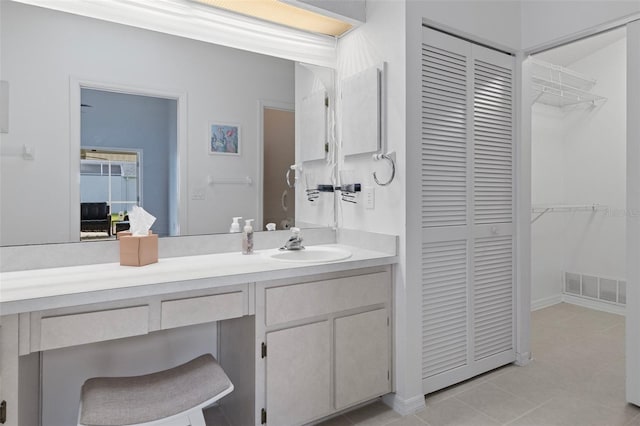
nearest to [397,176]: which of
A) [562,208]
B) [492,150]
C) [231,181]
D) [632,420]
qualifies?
[492,150]

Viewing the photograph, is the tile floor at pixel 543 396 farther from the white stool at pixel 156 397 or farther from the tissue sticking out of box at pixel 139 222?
the tissue sticking out of box at pixel 139 222

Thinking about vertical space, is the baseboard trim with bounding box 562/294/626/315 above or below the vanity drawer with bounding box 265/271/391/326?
below

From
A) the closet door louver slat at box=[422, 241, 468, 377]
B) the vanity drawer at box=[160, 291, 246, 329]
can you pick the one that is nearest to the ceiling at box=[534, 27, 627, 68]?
the closet door louver slat at box=[422, 241, 468, 377]

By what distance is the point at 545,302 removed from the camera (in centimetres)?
406

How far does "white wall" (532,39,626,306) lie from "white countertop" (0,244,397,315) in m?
2.84

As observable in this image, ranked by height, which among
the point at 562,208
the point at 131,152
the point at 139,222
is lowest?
the point at 139,222

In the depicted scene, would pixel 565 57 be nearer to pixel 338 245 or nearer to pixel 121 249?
pixel 338 245

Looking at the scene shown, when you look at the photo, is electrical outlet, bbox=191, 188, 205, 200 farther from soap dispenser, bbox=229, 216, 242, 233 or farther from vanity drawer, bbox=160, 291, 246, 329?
vanity drawer, bbox=160, 291, 246, 329

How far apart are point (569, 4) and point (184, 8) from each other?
226cm

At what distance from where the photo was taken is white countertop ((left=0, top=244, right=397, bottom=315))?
4.25 ft

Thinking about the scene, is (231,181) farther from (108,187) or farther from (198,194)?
(108,187)

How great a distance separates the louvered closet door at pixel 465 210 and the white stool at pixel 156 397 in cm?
125

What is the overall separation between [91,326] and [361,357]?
126 centimetres

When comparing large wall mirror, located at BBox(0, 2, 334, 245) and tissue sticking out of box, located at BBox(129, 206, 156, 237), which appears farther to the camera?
tissue sticking out of box, located at BBox(129, 206, 156, 237)
